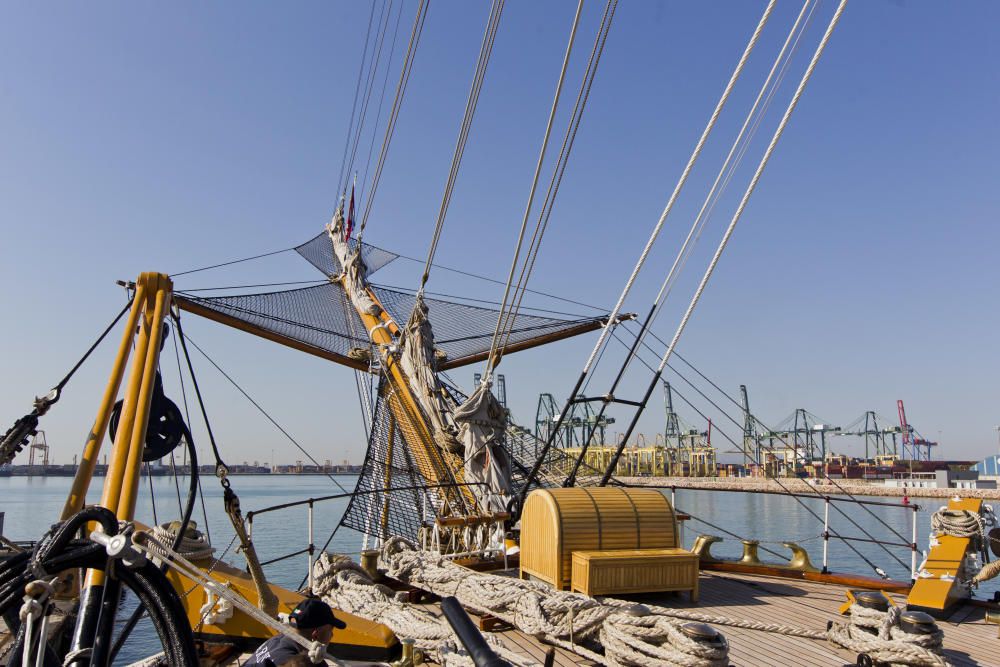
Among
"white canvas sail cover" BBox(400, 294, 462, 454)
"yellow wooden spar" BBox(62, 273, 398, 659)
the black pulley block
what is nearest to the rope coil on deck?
"yellow wooden spar" BBox(62, 273, 398, 659)

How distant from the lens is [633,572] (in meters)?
7.17

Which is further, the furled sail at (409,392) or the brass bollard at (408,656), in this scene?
the furled sail at (409,392)

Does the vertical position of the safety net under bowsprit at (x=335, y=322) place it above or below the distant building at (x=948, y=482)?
above

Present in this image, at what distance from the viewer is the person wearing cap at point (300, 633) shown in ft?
12.0

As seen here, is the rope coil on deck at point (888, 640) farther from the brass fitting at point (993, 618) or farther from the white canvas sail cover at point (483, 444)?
the white canvas sail cover at point (483, 444)

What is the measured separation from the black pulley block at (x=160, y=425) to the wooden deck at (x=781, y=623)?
12.0ft

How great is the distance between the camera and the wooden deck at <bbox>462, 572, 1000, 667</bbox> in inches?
223

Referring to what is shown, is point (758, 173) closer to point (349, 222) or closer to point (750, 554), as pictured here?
point (750, 554)

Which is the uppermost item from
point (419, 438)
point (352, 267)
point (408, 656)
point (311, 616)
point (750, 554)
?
point (352, 267)

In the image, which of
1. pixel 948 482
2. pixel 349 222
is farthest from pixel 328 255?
pixel 948 482

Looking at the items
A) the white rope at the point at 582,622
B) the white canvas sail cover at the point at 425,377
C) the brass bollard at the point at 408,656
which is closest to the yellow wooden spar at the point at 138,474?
the brass bollard at the point at 408,656

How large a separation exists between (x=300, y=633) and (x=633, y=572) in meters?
4.17

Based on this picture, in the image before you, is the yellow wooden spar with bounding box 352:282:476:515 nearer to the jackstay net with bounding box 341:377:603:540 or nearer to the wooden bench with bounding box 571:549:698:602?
the jackstay net with bounding box 341:377:603:540

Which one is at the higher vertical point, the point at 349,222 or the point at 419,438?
the point at 349,222
